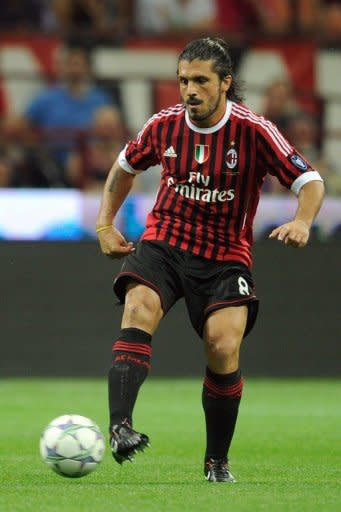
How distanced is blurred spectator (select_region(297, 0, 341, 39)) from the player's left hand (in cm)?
943

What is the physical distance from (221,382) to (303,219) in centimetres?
87

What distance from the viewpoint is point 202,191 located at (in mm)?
6535

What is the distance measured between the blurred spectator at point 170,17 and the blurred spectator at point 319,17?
1.07 m

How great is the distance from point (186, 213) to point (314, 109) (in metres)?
8.48

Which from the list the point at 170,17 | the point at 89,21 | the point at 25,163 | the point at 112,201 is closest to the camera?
the point at 112,201

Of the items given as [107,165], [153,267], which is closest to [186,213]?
[153,267]

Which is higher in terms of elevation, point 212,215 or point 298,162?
point 298,162

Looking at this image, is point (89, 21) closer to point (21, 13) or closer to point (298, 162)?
point (21, 13)

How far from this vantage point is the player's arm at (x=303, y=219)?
610cm

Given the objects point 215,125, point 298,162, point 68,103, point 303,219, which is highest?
point 68,103

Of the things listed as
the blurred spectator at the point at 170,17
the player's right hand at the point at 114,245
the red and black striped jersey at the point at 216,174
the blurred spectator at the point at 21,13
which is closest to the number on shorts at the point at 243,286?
the red and black striped jersey at the point at 216,174

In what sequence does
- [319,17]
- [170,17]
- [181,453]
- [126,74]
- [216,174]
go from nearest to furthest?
1. [216,174]
2. [181,453]
3. [126,74]
4. [170,17]
5. [319,17]

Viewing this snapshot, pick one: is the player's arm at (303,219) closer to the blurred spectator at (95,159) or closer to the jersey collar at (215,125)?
the jersey collar at (215,125)

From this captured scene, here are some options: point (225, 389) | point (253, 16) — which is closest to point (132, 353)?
point (225, 389)
